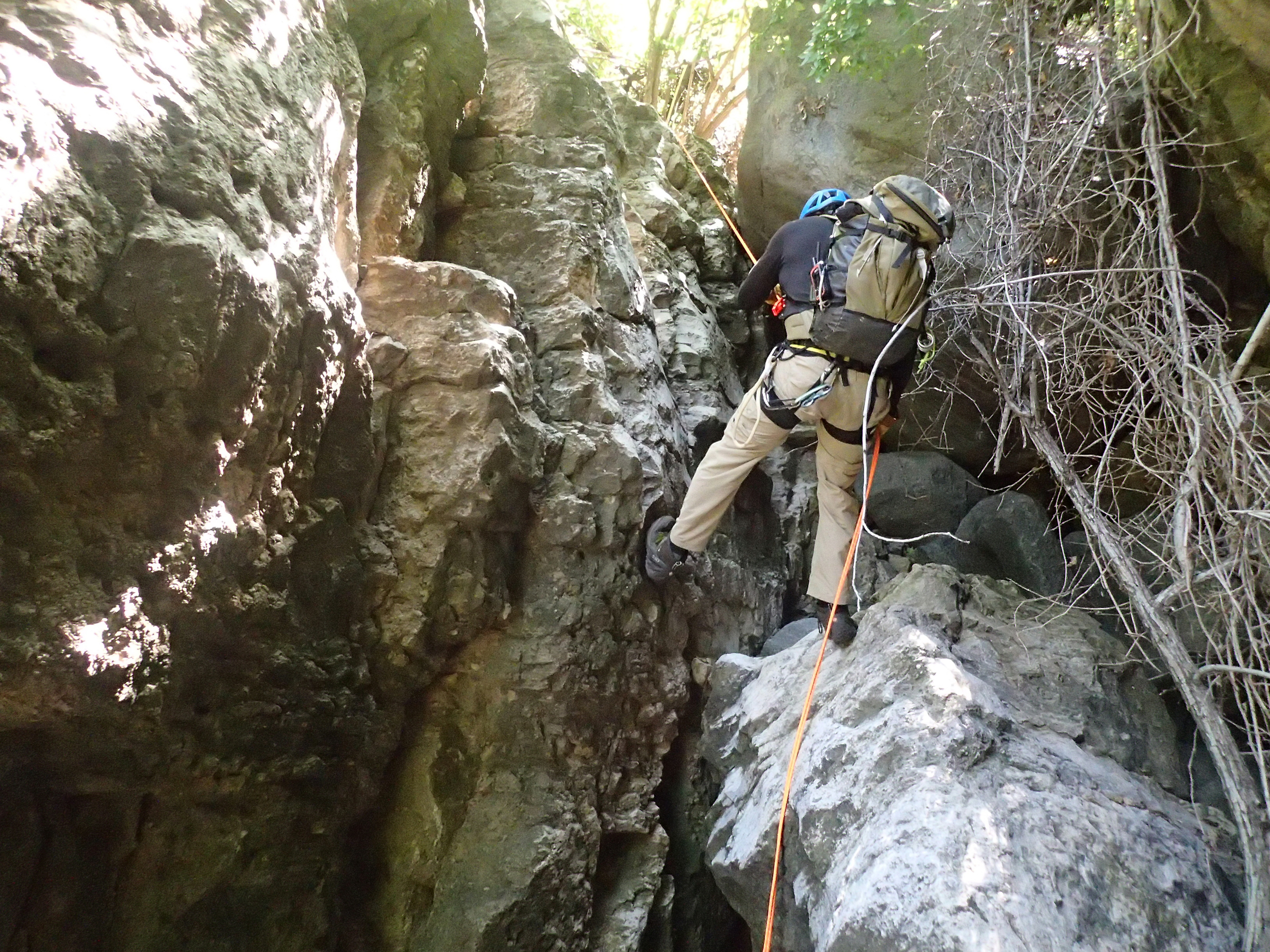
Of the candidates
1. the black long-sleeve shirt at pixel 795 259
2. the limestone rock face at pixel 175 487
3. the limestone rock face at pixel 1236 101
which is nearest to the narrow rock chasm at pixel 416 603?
the limestone rock face at pixel 175 487

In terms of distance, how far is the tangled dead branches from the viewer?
2.78 metres

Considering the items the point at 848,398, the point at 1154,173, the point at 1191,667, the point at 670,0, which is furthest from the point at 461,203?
the point at 670,0

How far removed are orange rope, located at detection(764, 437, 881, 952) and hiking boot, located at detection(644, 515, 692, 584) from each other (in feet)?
2.40

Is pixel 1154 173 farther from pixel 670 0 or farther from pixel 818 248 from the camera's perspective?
pixel 670 0

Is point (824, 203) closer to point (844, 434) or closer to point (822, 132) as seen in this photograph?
point (844, 434)

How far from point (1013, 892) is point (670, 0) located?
7.90 meters

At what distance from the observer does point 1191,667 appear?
2789 millimetres

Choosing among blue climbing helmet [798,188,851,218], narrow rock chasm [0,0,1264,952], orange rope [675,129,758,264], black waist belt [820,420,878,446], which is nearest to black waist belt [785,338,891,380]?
black waist belt [820,420,878,446]

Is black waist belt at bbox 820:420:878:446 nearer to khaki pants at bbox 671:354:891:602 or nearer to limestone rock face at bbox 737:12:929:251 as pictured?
khaki pants at bbox 671:354:891:602

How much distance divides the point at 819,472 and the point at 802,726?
4.01ft

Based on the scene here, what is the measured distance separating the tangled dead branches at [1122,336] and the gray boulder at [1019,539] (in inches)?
15.6

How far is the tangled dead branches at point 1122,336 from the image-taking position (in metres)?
2.78

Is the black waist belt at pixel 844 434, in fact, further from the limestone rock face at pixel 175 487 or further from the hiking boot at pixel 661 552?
the limestone rock face at pixel 175 487

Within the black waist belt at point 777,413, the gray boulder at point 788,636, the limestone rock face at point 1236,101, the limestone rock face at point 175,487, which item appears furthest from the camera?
the gray boulder at point 788,636
